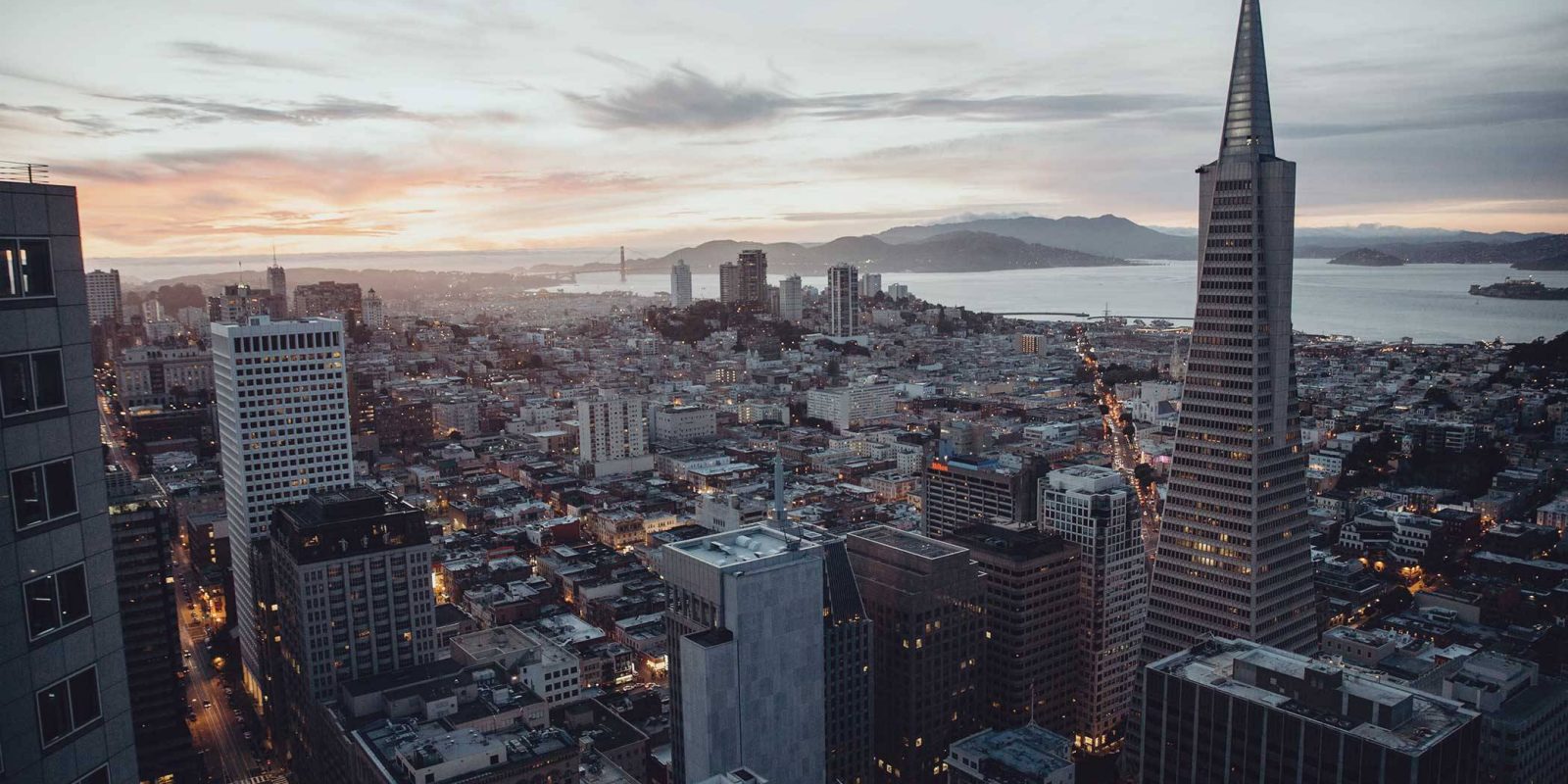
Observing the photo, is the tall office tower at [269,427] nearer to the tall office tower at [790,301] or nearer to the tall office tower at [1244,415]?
the tall office tower at [1244,415]

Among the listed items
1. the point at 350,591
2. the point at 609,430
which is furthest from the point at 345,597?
the point at 609,430

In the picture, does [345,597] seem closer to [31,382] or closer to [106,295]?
[31,382]

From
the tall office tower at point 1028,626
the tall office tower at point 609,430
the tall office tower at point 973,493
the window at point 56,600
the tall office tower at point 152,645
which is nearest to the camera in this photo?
the window at point 56,600

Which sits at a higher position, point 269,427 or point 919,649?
point 269,427

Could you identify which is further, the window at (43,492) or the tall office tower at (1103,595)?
the tall office tower at (1103,595)

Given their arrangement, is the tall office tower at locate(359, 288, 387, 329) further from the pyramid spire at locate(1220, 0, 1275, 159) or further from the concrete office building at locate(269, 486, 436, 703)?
the pyramid spire at locate(1220, 0, 1275, 159)

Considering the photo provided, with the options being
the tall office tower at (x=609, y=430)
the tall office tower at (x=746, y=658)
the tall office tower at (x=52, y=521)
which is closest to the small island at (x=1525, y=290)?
the tall office tower at (x=609, y=430)

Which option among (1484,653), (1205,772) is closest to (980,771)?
(1205,772)

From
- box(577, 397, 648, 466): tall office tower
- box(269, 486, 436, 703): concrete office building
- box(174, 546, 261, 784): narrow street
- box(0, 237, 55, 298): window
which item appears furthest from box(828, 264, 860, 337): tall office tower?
box(0, 237, 55, 298): window
